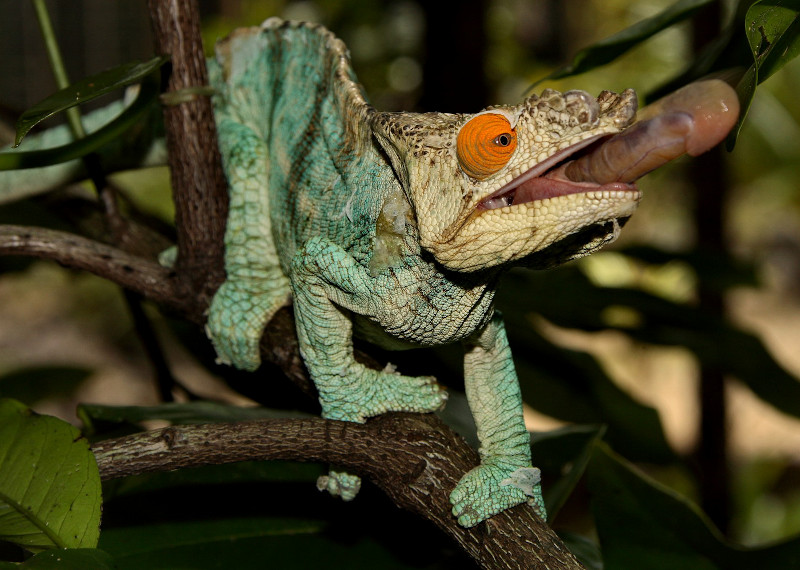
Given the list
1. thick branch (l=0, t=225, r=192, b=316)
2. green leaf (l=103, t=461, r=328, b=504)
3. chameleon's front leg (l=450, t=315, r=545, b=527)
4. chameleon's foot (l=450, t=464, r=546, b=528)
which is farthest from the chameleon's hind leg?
chameleon's foot (l=450, t=464, r=546, b=528)

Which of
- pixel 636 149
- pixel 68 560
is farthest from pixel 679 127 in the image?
pixel 68 560

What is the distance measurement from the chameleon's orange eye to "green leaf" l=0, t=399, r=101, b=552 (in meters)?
0.65

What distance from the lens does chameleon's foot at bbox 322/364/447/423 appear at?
4.38ft

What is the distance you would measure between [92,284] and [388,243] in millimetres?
5228

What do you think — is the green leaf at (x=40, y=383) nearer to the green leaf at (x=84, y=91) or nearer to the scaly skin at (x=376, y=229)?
the scaly skin at (x=376, y=229)

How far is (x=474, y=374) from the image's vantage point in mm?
1388

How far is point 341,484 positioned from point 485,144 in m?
0.70

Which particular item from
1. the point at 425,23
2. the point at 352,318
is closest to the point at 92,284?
the point at 425,23

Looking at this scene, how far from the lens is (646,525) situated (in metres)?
1.54

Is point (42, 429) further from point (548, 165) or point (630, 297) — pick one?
point (630, 297)

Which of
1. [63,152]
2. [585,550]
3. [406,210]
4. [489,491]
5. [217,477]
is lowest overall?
[585,550]

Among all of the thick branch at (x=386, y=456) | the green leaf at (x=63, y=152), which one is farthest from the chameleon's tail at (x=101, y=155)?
the thick branch at (x=386, y=456)

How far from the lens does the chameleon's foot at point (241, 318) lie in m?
1.53

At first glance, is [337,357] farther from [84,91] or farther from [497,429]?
[84,91]
